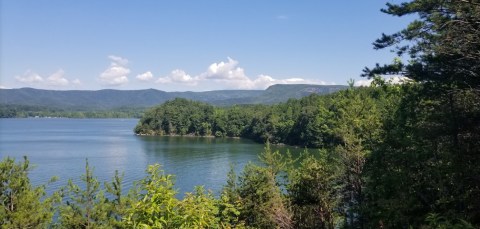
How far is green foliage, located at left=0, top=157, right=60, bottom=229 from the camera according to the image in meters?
13.1

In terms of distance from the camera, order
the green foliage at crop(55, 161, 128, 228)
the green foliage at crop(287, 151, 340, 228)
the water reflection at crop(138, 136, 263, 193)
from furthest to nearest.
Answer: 1. the water reflection at crop(138, 136, 263, 193)
2. the green foliage at crop(287, 151, 340, 228)
3. the green foliage at crop(55, 161, 128, 228)

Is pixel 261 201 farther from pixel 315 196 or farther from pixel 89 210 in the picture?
pixel 89 210

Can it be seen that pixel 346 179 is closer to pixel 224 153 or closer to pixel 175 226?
pixel 175 226

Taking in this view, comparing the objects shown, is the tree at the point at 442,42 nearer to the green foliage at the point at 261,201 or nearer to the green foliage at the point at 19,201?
the green foliage at the point at 261,201

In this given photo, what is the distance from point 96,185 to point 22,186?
241 cm

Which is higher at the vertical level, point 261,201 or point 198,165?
point 261,201

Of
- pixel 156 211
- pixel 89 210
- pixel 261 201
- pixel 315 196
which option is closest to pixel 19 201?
pixel 89 210

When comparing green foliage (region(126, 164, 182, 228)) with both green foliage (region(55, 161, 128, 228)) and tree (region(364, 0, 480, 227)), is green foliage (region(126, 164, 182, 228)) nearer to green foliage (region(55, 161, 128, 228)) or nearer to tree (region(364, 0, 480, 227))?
tree (region(364, 0, 480, 227))

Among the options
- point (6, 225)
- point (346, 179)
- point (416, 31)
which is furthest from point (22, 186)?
point (416, 31)

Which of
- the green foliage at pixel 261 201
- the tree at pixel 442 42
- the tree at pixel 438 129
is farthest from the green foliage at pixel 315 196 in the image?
the tree at pixel 442 42

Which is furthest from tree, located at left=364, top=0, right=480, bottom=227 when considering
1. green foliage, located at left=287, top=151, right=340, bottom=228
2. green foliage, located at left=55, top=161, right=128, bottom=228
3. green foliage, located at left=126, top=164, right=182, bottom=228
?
green foliage, located at left=55, top=161, right=128, bottom=228

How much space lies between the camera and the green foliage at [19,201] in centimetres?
1307

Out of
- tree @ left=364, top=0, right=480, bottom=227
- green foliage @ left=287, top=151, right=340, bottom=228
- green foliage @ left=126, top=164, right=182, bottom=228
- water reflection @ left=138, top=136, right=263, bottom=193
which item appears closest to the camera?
green foliage @ left=126, top=164, right=182, bottom=228

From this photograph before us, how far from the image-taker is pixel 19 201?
13414 mm
